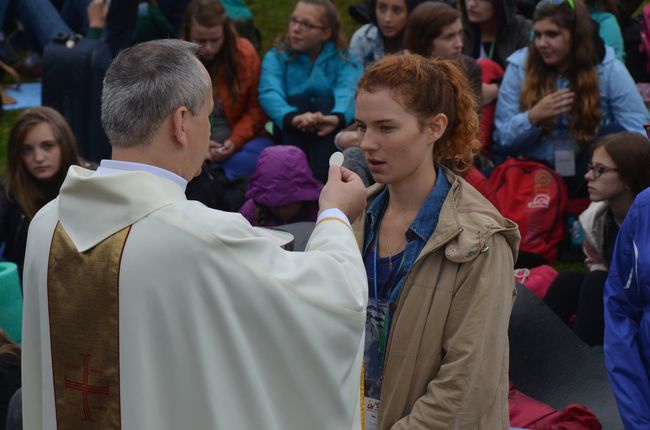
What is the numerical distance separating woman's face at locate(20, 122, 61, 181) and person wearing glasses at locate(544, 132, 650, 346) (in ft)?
9.53

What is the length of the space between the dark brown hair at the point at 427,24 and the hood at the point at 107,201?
3.81 meters

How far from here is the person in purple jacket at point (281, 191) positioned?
5918 millimetres

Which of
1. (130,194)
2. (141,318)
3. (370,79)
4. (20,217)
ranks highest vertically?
(370,79)

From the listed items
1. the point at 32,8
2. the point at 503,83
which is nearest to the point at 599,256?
the point at 503,83

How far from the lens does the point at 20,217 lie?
6363mm

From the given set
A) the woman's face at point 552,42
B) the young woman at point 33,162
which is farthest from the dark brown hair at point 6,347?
the woman's face at point 552,42

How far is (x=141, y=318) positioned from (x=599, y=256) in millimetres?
3599

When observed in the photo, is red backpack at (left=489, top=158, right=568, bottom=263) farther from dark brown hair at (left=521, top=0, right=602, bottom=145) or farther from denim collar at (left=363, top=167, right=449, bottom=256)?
denim collar at (left=363, top=167, right=449, bottom=256)

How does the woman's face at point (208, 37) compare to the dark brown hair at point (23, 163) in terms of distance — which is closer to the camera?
the dark brown hair at point (23, 163)

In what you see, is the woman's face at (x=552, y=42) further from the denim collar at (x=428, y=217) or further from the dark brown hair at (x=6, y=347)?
Answer: the dark brown hair at (x=6, y=347)

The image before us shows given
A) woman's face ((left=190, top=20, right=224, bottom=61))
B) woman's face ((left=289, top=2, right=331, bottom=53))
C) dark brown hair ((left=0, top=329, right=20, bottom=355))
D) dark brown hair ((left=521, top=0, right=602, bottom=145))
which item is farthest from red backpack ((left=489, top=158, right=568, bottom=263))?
dark brown hair ((left=0, top=329, right=20, bottom=355))

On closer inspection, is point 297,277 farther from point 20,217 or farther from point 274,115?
point 274,115

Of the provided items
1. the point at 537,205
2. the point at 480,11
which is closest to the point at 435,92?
the point at 537,205

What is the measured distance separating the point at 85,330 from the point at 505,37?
5.56 metres
